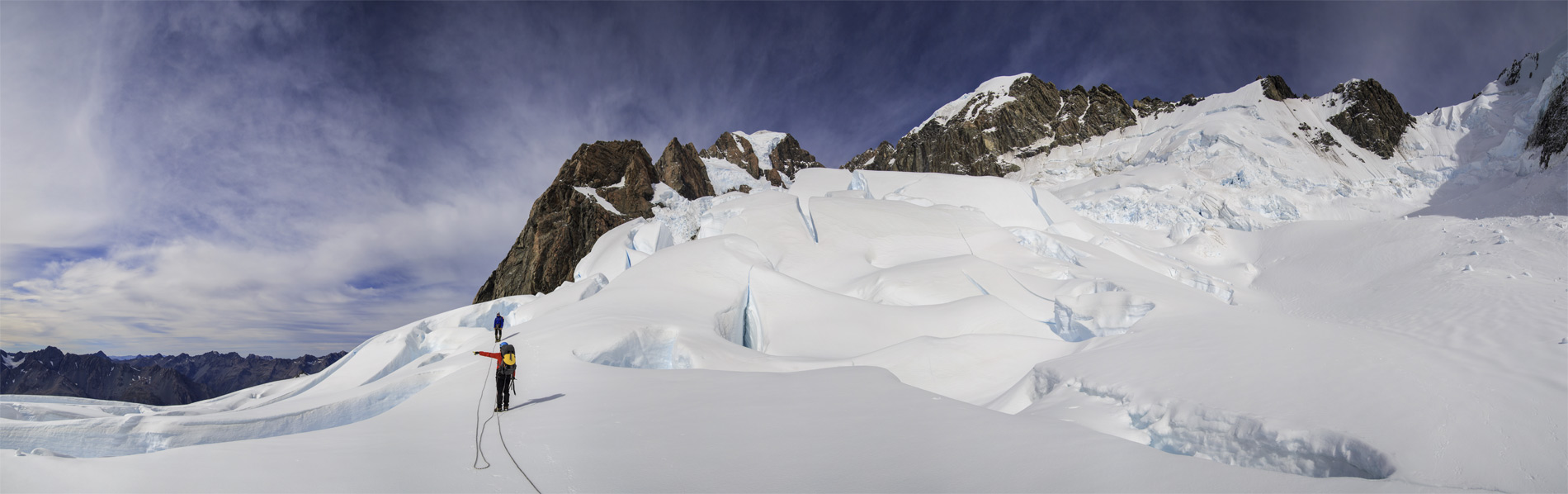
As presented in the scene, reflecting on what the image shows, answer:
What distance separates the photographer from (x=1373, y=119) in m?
58.5

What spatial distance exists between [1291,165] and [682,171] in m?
63.8

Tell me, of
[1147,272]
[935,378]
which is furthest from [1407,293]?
[935,378]

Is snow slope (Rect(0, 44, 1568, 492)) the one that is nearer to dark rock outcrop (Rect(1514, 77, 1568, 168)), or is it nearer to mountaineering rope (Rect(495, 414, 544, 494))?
mountaineering rope (Rect(495, 414, 544, 494))

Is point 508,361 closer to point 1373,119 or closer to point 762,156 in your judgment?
point 1373,119

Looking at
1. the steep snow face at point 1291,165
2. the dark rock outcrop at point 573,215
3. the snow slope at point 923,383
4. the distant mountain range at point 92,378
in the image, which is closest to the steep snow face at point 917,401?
the snow slope at point 923,383

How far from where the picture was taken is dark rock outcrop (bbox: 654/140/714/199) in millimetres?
→ 70250

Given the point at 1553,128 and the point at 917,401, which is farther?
the point at 1553,128

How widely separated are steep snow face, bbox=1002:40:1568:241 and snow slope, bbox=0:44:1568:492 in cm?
1284

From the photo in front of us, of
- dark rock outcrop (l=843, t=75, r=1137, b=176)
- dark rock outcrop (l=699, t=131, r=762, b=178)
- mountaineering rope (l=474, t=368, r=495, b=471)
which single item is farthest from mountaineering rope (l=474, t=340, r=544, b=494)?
dark rock outcrop (l=699, t=131, r=762, b=178)

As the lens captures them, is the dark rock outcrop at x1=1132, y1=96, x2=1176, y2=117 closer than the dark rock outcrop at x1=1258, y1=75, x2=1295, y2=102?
No

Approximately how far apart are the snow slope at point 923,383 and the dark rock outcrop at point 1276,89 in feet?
166

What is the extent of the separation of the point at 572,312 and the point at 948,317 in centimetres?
986

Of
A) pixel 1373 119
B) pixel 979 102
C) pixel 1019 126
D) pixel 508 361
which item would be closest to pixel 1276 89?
pixel 1373 119

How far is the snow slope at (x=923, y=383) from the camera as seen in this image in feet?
13.9
